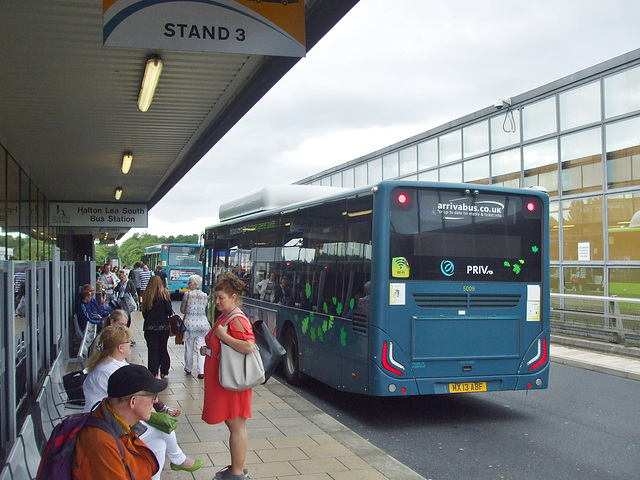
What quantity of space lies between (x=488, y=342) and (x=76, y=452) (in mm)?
6448

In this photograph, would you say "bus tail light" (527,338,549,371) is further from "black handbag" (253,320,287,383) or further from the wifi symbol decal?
"black handbag" (253,320,287,383)

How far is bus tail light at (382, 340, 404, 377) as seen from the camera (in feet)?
26.0

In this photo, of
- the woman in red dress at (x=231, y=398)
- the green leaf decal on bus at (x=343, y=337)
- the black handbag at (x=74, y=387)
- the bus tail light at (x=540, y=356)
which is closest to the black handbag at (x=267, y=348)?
the woman in red dress at (x=231, y=398)

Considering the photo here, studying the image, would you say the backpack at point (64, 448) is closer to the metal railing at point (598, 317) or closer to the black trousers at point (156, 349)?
the black trousers at point (156, 349)

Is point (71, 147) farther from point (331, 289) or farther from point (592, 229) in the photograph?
point (592, 229)

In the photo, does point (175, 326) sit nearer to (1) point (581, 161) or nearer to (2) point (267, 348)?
(2) point (267, 348)

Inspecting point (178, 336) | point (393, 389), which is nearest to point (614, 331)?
point (393, 389)

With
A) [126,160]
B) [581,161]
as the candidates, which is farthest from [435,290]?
[581,161]

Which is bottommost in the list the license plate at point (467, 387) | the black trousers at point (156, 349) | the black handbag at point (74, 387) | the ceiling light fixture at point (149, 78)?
the license plate at point (467, 387)

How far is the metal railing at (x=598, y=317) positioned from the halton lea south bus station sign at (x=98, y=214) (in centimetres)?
1205

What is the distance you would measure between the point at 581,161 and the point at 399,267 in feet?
43.4

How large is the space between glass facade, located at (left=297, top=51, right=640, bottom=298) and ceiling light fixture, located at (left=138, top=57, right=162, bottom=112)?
13802 mm

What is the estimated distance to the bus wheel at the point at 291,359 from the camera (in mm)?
10720

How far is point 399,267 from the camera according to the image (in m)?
8.11
